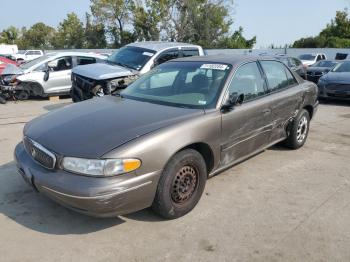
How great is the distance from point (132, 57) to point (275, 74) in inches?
200

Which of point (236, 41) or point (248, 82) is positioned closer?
point (248, 82)

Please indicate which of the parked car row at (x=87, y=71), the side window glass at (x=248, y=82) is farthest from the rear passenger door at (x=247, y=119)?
the parked car row at (x=87, y=71)

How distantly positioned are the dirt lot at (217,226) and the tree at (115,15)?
54.2m

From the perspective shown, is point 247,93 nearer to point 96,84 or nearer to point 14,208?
point 14,208

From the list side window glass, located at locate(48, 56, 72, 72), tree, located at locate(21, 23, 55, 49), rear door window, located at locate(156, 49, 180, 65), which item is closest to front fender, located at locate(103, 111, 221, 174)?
rear door window, located at locate(156, 49, 180, 65)

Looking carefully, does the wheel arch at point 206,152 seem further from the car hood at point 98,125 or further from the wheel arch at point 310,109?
the wheel arch at point 310,109

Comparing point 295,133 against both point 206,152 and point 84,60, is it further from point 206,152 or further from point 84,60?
point 84,60

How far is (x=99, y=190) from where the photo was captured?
3.14m

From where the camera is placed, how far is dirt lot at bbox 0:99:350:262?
3.24 meters

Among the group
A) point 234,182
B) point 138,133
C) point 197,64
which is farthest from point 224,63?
point 138,133

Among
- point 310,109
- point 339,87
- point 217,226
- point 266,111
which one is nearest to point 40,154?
point 217,226

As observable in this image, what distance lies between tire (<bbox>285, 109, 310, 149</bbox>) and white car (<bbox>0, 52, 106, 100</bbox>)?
8208mm

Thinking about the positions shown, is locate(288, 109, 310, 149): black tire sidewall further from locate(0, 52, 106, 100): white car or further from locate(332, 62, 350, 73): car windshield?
locate(0, 52, 106, 100): white car

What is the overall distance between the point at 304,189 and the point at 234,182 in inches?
33.0
